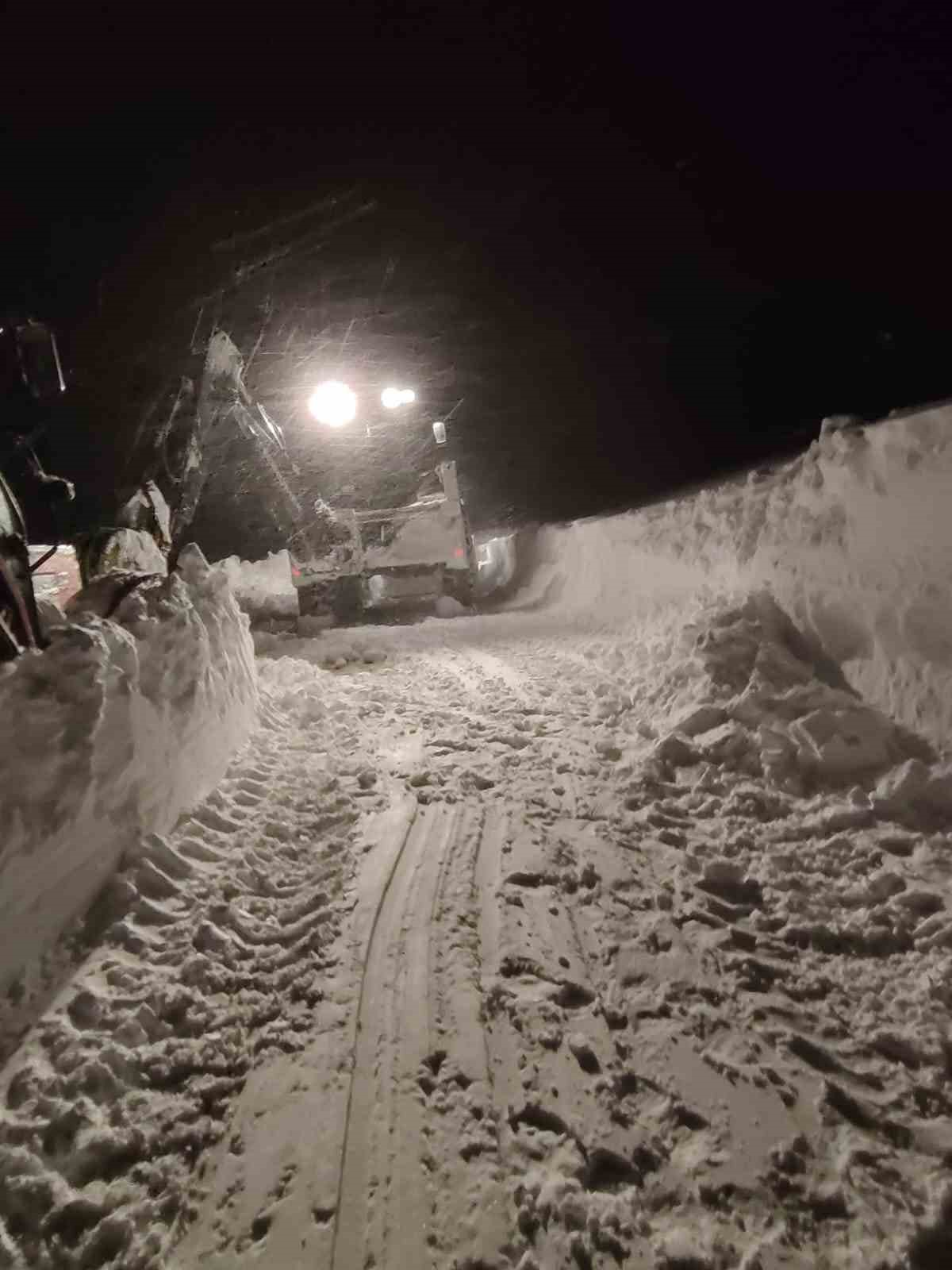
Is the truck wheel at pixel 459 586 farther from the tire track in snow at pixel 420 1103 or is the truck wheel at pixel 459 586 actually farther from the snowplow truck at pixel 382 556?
the tire track in snow at pixel 420 1103

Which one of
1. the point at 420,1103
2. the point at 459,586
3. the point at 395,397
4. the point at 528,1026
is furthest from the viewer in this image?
the point at 395,397

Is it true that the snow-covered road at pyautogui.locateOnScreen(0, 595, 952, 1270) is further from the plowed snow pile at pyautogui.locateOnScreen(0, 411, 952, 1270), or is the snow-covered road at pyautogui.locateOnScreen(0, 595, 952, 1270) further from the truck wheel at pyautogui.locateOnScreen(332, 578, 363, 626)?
the truck wheel at pyautogui.locateOnScreen(332, 578, 363, 626)

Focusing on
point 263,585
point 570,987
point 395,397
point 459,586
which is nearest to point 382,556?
point 459,586

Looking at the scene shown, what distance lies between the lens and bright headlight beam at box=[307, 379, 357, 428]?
15.1 meters

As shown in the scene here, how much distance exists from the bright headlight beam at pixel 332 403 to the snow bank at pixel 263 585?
4.11 metres

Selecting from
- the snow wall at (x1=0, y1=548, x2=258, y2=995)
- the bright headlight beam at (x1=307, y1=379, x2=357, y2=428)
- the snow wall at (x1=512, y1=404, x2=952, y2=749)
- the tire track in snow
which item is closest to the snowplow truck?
the bright headlight beam at (x1=307, y1=379, x2=357, y2=428)

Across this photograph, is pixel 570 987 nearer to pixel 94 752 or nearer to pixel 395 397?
pixel 94 752

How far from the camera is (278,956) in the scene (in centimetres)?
251

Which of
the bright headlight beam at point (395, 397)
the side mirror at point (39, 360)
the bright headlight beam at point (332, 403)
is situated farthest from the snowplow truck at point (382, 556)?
the side mirror at point (39, 360)

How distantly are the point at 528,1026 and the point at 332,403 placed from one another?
15962 millimetres

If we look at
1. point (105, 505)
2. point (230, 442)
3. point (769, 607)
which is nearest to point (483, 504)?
point (230, 442)

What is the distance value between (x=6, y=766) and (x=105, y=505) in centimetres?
631

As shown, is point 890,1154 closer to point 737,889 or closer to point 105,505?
point 737,889

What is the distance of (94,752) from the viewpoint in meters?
2.81
